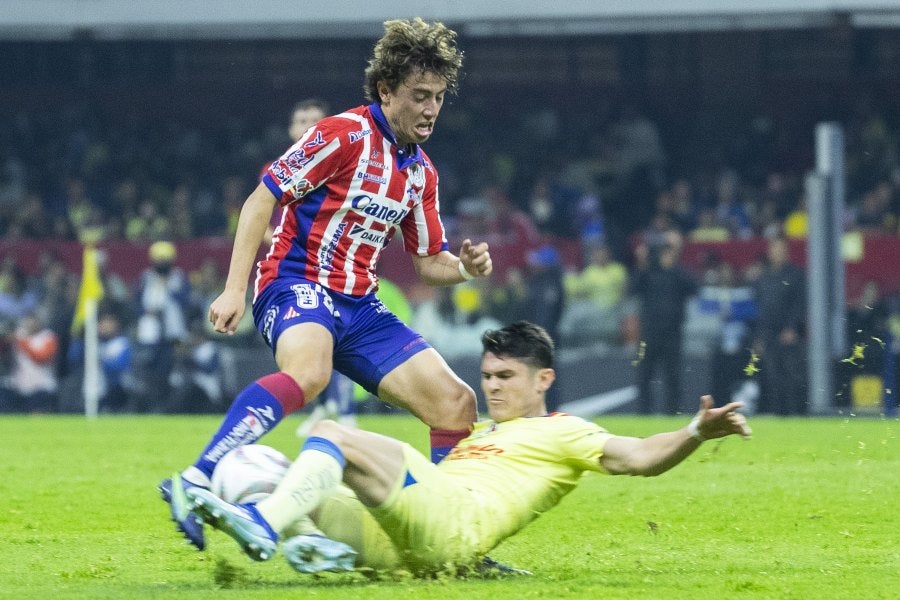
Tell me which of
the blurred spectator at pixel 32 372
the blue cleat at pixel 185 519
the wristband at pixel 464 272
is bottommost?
the blurred spectator at pixel 32 372

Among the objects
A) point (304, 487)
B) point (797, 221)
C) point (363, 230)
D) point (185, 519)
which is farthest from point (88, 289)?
point (304, 487)

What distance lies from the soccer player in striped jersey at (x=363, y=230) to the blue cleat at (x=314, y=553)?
0.99m

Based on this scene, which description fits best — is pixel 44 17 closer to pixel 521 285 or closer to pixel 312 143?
pixel 521 285

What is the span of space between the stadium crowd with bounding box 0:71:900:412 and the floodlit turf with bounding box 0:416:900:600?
15.9 feet

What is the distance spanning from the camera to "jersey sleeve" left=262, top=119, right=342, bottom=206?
Answer: 605cm

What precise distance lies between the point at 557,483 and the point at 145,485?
461cm

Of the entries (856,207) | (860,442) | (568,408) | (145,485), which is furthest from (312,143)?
(856,207)

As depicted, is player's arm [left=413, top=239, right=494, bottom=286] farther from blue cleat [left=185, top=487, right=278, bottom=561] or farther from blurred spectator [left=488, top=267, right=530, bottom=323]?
blurred spectator [left=488, top=267, right=530, bottom=323]

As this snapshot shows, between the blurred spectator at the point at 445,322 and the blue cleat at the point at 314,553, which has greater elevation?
the blue cleat at the point at 314,553

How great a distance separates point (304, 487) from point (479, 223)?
14923 millimetres

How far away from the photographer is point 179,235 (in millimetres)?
20469

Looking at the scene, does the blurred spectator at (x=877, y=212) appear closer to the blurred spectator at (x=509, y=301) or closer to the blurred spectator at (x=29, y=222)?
the blurred spectator at (x=509, y=301)

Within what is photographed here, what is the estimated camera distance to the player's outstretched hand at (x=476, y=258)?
6309 millimetres

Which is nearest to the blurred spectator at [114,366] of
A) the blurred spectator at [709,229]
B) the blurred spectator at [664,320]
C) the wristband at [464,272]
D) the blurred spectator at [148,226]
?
the blurred spectator at [148,226]
